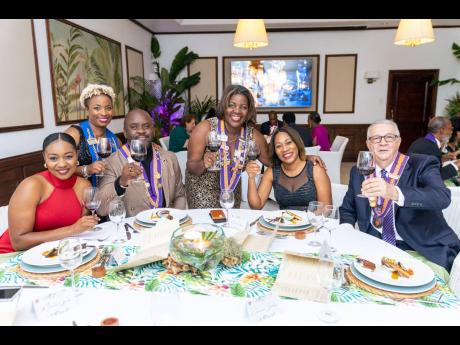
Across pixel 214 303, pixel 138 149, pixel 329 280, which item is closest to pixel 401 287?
pixel 329 280

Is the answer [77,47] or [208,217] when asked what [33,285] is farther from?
[77,47]

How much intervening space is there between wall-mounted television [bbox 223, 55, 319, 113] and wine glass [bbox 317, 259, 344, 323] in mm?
8304

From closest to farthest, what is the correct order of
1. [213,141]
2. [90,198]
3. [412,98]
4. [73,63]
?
[90,198], [213,141], [73,63], [412,98]

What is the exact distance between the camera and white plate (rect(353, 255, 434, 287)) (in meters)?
1.29

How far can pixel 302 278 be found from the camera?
1.33 m

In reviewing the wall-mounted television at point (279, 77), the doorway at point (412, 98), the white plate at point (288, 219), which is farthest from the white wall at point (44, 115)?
the doorway at point (412, 98)

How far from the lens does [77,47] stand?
5.17 m

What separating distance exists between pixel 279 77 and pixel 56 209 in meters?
8.13

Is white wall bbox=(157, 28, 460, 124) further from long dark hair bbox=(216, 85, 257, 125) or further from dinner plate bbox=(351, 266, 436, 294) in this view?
dinner plate bbox=(351, 266, 436, 294)

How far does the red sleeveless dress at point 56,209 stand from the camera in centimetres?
193

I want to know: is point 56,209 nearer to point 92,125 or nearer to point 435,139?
point 92,125

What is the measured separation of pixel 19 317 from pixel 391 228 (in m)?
1.93

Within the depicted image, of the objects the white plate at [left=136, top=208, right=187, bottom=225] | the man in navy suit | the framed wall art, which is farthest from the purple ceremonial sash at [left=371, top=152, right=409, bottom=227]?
the framed wall art
